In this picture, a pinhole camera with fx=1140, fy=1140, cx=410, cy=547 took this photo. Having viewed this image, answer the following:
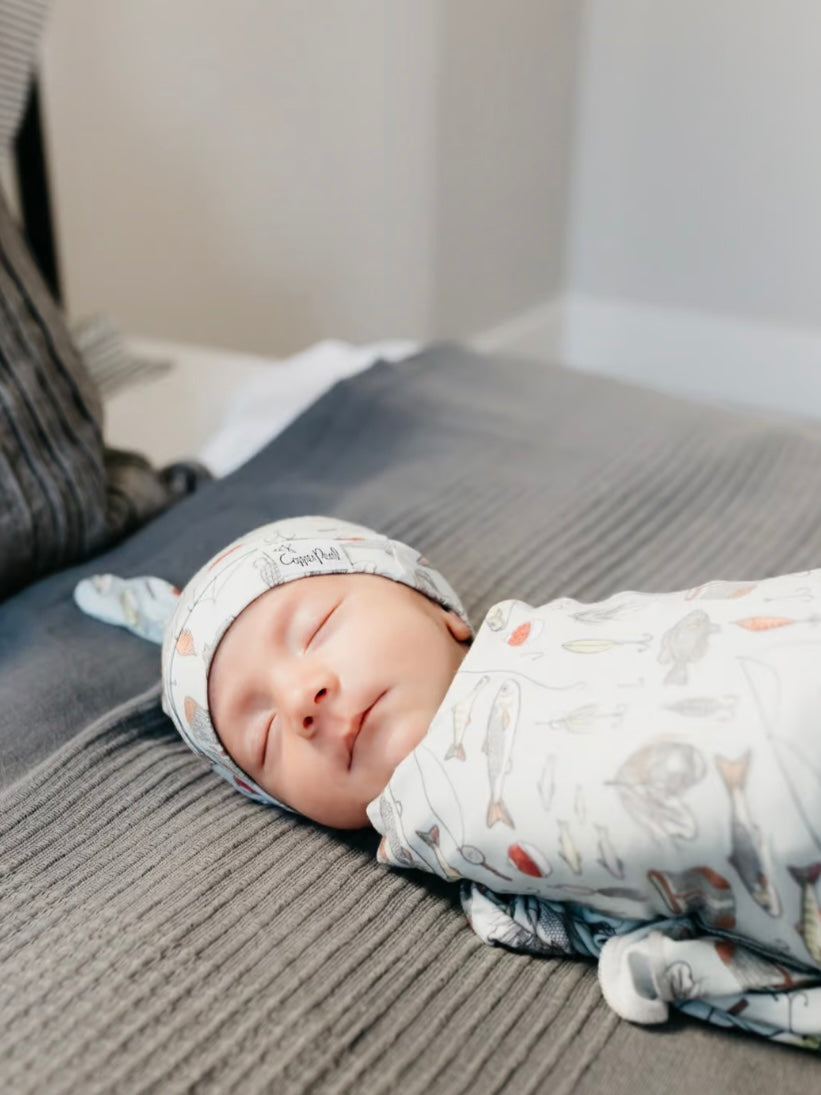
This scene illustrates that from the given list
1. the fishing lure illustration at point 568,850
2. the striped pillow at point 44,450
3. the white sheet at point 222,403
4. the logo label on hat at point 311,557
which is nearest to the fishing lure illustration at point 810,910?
the fishing lure illustration at point 568,850

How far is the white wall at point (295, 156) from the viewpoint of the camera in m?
1.99

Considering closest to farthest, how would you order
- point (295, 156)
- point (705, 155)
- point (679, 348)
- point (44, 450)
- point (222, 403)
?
point (44, 450), point (222, 403), point (295, 156), point (705, 155), point (679, 348)

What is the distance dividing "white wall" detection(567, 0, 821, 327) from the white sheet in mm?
1498

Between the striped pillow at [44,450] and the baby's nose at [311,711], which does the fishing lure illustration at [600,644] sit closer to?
the baby's nose at [311,711]

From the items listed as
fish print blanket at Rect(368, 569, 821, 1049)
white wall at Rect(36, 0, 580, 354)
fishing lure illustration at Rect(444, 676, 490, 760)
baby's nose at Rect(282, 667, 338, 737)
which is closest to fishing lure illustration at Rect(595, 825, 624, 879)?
fish print blanket at Rect(368, 569, 821, 1049)

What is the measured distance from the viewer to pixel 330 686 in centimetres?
78

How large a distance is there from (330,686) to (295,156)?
174 centimetres

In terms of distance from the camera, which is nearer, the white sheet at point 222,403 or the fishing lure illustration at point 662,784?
the fishing lure illustration at point 662,784

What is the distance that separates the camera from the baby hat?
0.84 metres

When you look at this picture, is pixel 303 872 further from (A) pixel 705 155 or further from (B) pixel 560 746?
(A) pixel 705 155

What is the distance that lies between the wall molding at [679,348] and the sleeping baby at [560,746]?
1.96 meters

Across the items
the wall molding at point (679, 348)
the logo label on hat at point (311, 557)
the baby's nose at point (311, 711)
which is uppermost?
the logo label on hat at point (311, 557)

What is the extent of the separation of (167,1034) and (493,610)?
374mm

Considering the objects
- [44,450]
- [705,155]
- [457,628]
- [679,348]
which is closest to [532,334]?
[679,348]
